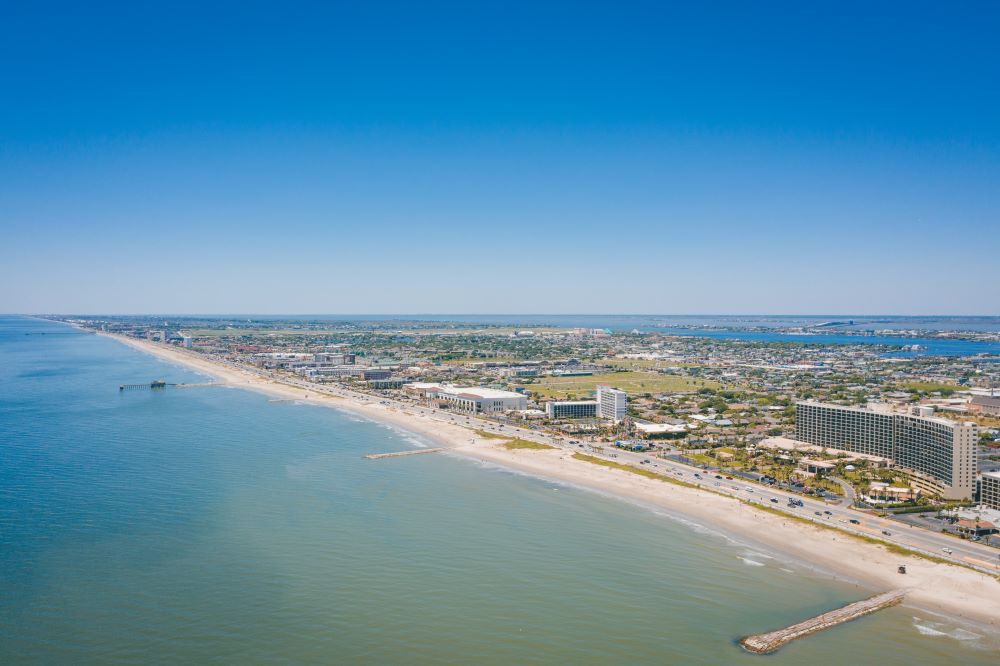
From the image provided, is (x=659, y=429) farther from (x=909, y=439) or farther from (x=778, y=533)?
(x=778, y=533)

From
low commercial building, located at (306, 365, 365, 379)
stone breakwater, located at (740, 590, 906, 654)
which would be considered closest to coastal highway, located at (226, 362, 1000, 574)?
stone breakwater, located at (740, 590, 906, 654)

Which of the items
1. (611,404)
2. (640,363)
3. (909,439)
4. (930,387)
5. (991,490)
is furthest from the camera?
(640,363)

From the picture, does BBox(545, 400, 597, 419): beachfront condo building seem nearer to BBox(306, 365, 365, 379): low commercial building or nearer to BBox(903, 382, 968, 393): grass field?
BBox(306, 365, 365, 379): low commercial building

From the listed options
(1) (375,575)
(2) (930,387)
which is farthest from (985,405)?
(1) (375,575)

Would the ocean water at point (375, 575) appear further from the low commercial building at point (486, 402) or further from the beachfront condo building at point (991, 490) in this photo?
the low commercial building at point (486, 402)

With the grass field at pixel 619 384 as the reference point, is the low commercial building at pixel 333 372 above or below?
above

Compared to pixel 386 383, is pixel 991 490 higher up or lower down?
higher up

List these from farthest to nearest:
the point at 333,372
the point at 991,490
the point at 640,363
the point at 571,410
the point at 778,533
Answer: the point at 640,363 → the point at 333,372 → the point at 571,410 → the point at 991,490 → the point at 778,533

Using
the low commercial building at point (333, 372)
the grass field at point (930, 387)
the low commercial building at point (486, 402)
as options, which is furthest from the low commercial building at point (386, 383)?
the grass field at point (930, 387)

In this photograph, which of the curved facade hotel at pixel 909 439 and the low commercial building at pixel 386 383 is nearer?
the curved facade hotel at pixel 909 439
